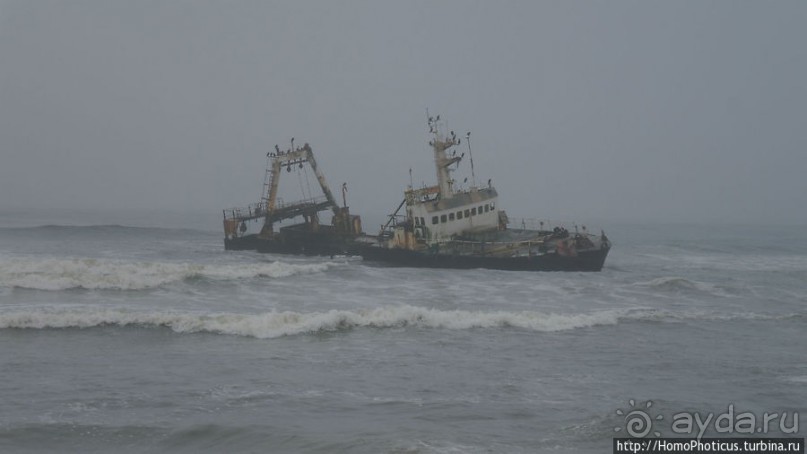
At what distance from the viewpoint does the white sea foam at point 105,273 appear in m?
25.6

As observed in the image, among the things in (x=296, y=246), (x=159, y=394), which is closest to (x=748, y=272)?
(x=296, y=246)

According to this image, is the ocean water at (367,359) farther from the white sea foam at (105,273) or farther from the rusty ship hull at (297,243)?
the rusty ship hull at (297,243)

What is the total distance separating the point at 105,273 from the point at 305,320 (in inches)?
492

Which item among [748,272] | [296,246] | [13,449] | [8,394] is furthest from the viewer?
[296,246]

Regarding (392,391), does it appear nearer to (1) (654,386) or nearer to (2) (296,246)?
(1) (654,386)

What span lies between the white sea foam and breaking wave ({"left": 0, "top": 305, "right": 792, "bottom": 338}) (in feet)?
17.3

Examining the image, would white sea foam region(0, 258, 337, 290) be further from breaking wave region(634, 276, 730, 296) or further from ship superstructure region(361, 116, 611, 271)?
breaking wave region(634, 276, 730, 296)

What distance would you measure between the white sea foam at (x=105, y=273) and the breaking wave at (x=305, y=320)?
526cm

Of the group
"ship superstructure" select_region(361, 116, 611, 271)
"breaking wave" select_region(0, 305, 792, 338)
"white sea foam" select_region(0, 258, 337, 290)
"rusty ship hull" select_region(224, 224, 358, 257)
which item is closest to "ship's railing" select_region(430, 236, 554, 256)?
"ship superstructure" select_region(361, 116, 611, 271)

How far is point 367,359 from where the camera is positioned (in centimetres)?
1628

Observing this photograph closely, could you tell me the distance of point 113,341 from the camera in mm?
17516

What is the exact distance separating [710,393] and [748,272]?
98.5 feet

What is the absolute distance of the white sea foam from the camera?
1009 inches

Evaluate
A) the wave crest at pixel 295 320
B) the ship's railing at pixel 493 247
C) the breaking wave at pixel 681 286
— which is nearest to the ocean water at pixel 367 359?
the wave crest at pixel 295 320
